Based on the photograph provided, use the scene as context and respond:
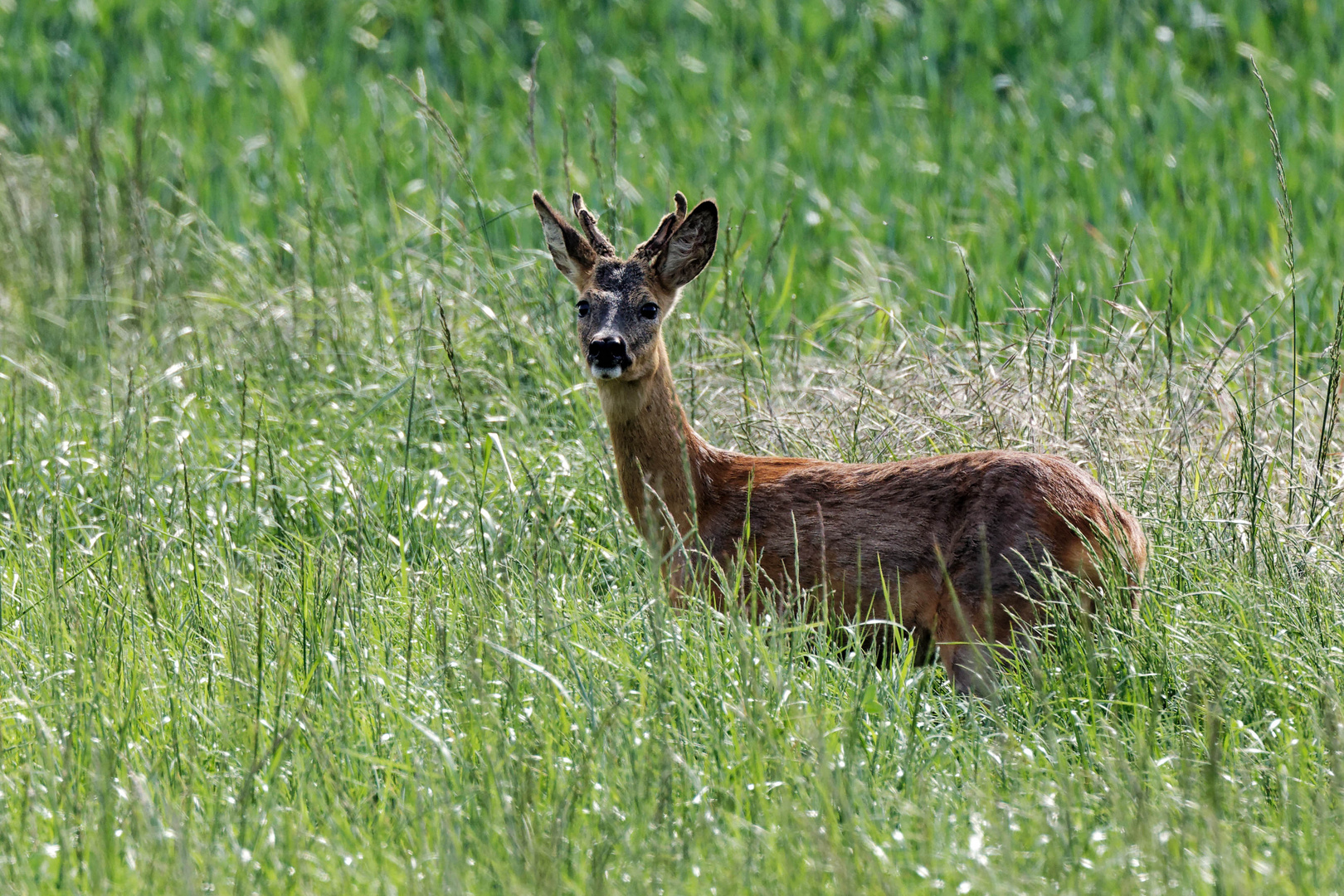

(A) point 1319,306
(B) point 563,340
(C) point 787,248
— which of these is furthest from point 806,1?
(B) point 563,340

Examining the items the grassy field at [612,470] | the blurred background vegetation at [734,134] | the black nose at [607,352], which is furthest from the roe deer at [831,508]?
the blurred background vegetation at [734,134]

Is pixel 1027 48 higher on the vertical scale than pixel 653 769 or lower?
higher

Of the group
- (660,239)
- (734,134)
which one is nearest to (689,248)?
(660,239)

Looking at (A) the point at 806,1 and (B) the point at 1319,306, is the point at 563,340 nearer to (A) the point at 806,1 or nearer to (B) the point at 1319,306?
(B) the point at 1319,306

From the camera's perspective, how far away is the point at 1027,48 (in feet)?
37.2

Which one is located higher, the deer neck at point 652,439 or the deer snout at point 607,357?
the deer snout at point 607,357

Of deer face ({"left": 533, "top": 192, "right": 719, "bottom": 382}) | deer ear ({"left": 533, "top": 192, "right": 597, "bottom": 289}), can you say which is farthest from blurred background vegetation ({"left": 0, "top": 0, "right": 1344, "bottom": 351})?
deer face ({"left": 533, "top": 192, "right": 719, "bottom": 382})

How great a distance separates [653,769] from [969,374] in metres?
2.62

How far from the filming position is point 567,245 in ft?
16.5

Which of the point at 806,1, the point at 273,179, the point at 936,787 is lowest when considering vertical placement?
the point at 936,787

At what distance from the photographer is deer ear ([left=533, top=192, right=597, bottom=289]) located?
4.97 meters

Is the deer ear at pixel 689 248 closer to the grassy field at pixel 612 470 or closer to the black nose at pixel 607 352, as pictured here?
the black nose at pixel 607 352

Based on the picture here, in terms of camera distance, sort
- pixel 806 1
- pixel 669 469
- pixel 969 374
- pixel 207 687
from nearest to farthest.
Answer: pixel 207 687 → pixel 669 469 → pixel 969 374 → pixel 806 1

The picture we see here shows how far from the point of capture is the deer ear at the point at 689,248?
191 inches
